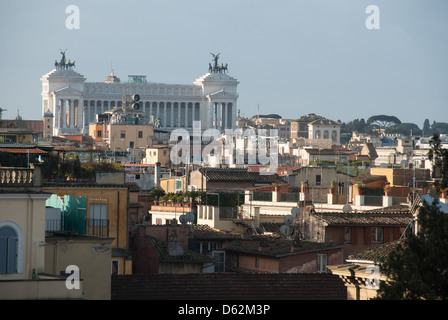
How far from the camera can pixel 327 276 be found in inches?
729

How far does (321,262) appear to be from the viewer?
21297 millimetres

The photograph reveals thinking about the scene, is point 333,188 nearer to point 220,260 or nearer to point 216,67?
point 220,260

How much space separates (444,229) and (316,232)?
9921 mm

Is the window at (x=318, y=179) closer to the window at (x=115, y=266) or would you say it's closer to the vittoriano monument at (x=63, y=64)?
the window at (x=115, y=266)

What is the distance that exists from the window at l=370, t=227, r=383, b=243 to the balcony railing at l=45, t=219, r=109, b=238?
240 inches

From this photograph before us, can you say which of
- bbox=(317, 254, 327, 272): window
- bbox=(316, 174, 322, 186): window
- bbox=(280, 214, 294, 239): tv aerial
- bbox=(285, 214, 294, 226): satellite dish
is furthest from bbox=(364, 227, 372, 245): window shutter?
bbox=(316, 174, 322, 186): window

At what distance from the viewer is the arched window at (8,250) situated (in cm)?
1526

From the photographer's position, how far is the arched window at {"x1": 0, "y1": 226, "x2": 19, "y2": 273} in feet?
50.1

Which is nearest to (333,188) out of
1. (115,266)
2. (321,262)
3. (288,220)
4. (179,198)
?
(179,198)

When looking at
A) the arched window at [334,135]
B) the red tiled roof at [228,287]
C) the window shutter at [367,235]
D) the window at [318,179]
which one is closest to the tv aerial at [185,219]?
the window shutter at [367,235]

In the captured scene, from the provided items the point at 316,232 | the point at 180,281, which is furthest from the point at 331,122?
the point at 180,281

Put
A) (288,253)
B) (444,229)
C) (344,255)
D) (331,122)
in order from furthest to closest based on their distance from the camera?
(331,122)
(344,255)
(288,253)
(444,229)

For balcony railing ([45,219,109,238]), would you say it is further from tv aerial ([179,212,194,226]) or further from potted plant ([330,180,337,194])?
potted plant ([330,180,337,194])
